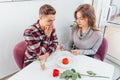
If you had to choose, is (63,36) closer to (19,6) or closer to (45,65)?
(19,6)

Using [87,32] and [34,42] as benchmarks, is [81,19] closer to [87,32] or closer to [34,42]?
[87,32]

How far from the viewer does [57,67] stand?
1096 millimetres

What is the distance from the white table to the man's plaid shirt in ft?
0.38

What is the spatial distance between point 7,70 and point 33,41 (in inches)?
34.8

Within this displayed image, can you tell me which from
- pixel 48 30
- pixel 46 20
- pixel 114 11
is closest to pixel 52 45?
pixel 48 30

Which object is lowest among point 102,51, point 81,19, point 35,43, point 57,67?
point 102,51

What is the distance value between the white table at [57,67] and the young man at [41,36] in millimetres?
90

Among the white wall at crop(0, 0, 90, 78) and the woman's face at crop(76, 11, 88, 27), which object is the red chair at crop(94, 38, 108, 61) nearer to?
the woman's face at crop(76, 11, 88, 27)

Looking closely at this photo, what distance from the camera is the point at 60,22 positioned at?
235 centimetres

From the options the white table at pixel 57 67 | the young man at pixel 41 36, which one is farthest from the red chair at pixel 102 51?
the young man at pixel 41 36

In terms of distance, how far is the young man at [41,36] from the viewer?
125 centimetres

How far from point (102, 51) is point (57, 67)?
740 millimetres

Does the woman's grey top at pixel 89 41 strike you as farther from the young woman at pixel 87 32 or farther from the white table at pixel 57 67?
the white table at pixel 57 67

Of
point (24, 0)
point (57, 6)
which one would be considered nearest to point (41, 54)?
point (24, 0)
